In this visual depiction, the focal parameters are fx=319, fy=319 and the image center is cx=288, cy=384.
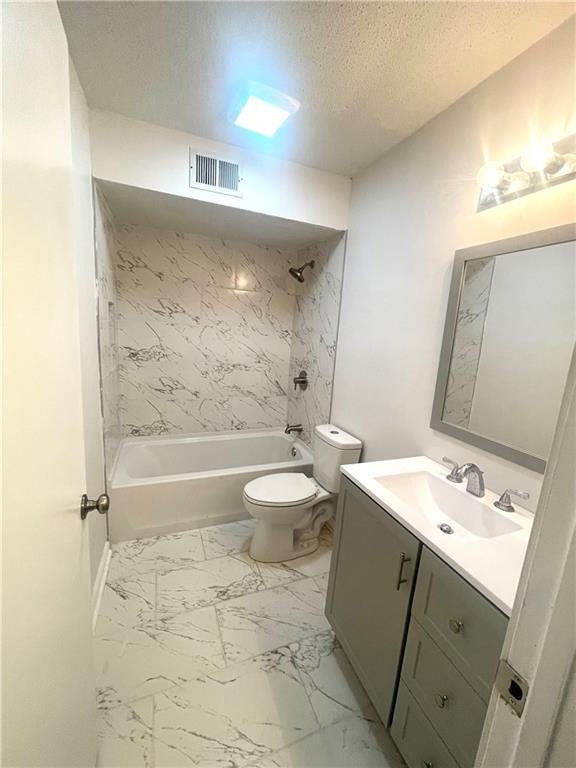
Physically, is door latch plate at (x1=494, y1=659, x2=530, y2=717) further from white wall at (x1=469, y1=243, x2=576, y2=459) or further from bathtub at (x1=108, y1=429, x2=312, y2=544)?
bathtub at (x1=108, y1=429, x2=312, y2=544)

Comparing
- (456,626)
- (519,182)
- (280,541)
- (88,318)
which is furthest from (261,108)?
(280,541)

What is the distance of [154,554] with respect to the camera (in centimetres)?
198

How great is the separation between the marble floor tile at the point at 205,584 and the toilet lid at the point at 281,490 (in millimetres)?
435

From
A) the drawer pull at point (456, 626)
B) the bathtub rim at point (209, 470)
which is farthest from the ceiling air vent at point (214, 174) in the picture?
the drawer pull at point (456, 626)

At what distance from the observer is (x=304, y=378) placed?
110 inches

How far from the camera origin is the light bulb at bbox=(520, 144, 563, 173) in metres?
1.03

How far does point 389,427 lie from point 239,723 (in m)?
1.39

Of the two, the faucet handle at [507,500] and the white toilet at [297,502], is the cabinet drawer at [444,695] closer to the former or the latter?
the faucet handle at [507,500]

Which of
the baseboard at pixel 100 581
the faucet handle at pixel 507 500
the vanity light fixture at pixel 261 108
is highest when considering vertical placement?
the vanity light fixture at pixel 261 108

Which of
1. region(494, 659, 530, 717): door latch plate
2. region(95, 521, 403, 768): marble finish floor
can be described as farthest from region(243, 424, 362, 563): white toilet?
region(494, 659, 530, 717): door latch plate

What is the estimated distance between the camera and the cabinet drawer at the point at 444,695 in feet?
2.57

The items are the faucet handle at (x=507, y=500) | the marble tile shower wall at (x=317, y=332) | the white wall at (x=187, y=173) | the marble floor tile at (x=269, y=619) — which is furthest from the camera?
the marble tile shower wall at (x=317, y=332)

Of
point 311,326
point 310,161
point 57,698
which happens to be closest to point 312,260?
point 311,326

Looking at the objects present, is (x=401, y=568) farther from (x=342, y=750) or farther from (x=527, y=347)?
(x=527, y=347)
